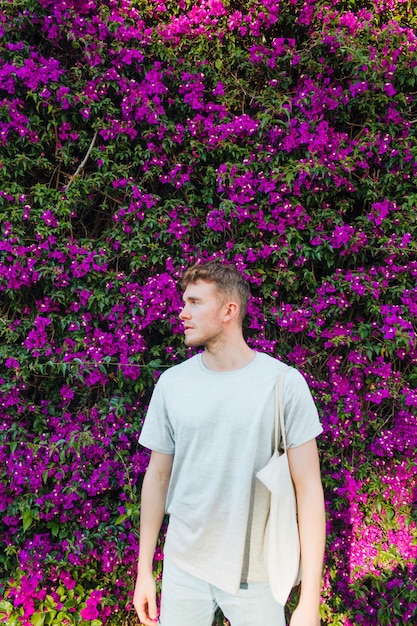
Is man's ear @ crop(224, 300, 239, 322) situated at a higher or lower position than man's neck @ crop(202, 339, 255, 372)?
higher

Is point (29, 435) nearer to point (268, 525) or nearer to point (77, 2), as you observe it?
point (268, 525)

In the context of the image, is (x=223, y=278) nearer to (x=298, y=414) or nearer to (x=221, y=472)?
(x=298, y=414)

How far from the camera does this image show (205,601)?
5.20 ft

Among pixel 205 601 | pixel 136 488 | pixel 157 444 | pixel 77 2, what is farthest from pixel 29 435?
pixel 77 2

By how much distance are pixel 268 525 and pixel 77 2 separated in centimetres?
313

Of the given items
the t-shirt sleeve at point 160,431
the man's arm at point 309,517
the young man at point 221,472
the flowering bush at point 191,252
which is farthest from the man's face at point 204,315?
the flowering bush at point 191,252

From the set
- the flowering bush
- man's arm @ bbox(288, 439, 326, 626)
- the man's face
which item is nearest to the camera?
man's arm @ bbox(288, 439, 326, 626)

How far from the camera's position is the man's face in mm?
1624

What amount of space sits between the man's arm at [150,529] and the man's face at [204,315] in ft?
1.65

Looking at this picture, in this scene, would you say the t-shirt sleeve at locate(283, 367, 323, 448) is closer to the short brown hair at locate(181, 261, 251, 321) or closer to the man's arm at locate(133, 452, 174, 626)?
the short brown hair at locate(181, 261, 251, 321)

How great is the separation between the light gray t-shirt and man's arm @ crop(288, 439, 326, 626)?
64 millimetres

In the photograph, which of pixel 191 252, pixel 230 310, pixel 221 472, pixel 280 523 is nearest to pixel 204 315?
pixel 230 310

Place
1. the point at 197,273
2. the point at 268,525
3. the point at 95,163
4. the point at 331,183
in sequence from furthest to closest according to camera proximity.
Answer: the point at 95,163 < the point at 331,183 < the point at 197,273 < the point at 268,525

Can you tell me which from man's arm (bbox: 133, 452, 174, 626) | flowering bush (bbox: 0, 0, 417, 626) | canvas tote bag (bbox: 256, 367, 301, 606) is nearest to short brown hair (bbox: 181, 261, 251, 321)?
canvas tote bag (bbox: 256, 367, 301, 606)
